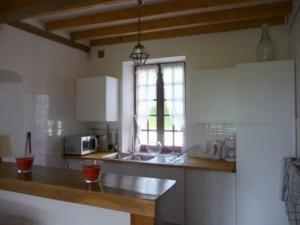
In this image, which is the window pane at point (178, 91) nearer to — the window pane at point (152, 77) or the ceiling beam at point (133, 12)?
the window pane at point (152, 77)

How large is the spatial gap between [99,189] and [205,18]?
2.31 m

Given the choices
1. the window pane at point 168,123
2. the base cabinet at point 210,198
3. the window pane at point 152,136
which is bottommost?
the base cabinet at point 210,198

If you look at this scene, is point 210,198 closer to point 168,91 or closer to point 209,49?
point 168,91

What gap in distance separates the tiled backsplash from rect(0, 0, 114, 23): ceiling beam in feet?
2.67

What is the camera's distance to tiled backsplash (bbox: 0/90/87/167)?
268 cm

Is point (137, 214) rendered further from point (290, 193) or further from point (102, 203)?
point (290, 193)

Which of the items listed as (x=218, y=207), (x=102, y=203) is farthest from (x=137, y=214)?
(x=218, y=207)

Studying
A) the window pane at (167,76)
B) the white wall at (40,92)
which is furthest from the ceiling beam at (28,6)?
the window pane at (167,76)

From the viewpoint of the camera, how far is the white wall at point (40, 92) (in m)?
2.69

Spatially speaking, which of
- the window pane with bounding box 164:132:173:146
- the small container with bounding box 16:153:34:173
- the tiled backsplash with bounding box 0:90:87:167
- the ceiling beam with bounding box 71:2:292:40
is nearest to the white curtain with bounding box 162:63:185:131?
the window pane with bounding box 164:132:173:146

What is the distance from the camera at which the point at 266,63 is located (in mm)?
2490

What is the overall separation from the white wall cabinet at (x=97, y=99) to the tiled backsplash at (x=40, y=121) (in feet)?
0.55

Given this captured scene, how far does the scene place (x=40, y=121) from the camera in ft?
10.1

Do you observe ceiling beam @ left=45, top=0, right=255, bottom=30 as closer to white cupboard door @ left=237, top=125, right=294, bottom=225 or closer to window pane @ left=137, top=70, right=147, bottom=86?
window pane @ left=137, top=70, right=147, bottom=86
